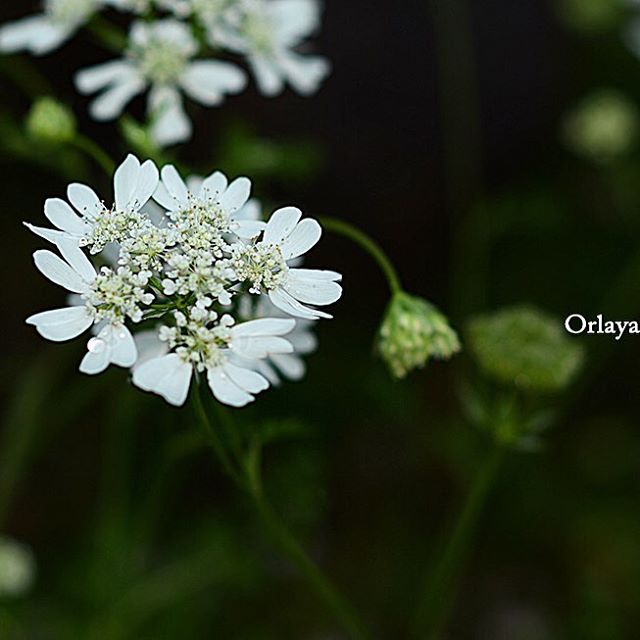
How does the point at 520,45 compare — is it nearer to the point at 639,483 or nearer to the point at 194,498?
the point at 639,483

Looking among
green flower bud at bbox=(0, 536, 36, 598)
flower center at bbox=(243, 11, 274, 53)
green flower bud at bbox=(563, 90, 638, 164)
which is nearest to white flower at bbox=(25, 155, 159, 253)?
flower center at bbox=(243, 11, 274, 53)

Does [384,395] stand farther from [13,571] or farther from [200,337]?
[200,337]

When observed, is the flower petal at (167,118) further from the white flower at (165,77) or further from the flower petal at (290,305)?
the flower petal at (290,305)

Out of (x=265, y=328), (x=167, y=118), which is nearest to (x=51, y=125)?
(x=167, y=118)

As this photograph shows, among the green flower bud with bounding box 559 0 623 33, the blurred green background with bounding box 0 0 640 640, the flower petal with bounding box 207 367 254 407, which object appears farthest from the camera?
the green flower bud with bounding box 559 0 623 33

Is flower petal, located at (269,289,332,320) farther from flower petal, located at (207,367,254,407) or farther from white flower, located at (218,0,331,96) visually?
white flower, located at (218,0,331,96)

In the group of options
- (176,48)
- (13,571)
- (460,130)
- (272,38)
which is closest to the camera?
(176,48)

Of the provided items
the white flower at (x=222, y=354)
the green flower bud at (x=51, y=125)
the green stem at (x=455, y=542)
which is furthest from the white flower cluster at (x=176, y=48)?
the green stem at (x=455, y=542)
